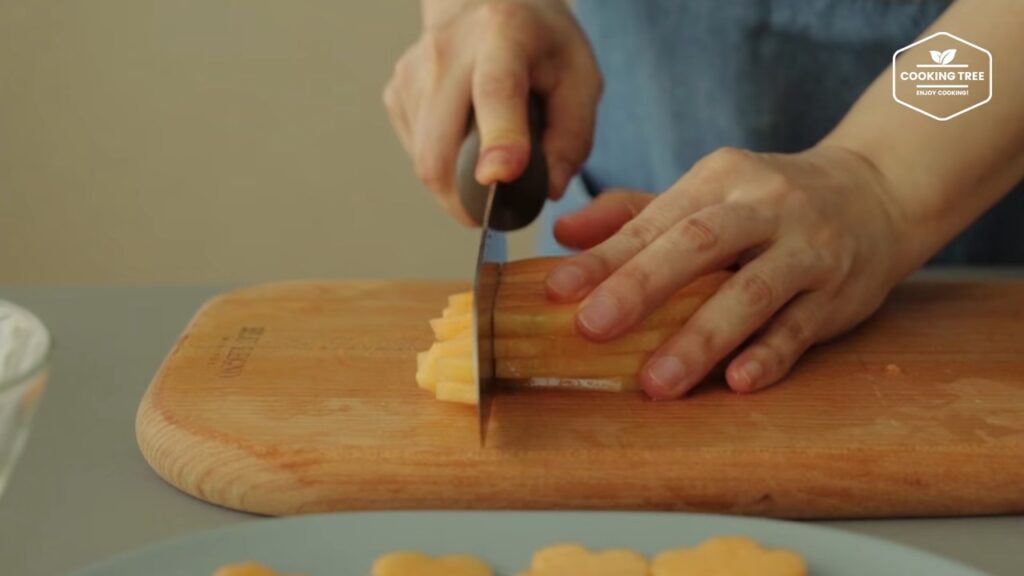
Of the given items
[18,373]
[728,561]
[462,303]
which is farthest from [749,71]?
[18,373]

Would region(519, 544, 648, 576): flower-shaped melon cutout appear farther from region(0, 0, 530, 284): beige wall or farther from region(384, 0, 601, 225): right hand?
region(0, 0, 530, 284): beige wall

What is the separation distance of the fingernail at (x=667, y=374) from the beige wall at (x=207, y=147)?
6.87 feet

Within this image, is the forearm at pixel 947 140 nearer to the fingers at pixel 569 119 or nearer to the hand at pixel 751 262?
the hand at pixel 751 262

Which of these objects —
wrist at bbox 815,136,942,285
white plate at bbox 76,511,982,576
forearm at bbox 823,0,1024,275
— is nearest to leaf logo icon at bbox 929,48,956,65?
forearm at bbox 823,0,1024,275

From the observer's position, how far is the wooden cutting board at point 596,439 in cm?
106

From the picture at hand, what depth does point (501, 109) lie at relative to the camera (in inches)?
54.2

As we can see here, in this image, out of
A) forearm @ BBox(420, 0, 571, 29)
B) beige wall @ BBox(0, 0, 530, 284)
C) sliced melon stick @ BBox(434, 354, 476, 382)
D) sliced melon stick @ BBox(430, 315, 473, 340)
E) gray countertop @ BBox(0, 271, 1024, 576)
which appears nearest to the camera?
gray countertop @ BBox(0, 271, 1024, 576)

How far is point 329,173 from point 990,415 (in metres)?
2.30

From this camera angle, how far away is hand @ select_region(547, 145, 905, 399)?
1.20m

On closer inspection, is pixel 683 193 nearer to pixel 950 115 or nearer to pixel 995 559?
pixel 950 115

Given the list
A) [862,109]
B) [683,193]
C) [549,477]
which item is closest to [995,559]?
[549,477]

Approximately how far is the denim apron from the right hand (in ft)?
0.75

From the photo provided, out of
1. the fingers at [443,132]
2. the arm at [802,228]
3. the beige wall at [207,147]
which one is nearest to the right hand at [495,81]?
the fingers at [443,132]

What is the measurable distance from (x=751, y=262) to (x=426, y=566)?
52cm
